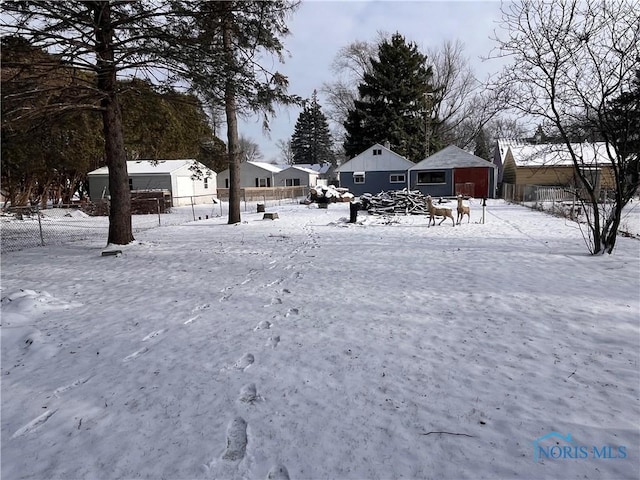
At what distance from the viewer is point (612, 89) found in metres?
8.08

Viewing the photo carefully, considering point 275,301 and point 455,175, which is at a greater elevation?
point 455,175

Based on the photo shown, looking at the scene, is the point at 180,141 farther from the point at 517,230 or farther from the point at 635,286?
the point at 635,286

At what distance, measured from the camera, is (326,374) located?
3625 millimetres

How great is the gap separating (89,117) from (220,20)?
6.21 meters

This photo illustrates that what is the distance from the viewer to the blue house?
111 ft

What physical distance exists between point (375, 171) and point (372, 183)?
1073 mm

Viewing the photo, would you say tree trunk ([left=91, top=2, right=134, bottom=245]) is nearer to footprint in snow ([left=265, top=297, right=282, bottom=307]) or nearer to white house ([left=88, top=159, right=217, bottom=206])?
footprint in snow ([left=265, top=297, right=282, bottom=307])

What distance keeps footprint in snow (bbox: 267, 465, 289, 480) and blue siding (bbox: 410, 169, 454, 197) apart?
31810mm

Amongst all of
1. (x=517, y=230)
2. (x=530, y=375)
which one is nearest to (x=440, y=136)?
(x=517, y=230)

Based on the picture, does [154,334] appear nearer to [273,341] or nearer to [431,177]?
[273,341]

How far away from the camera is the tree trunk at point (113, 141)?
352 inches

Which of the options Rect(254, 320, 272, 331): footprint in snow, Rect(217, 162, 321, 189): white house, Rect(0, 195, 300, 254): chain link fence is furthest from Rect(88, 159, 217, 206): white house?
Rect(254, 320, 272, 331): footprint in snow

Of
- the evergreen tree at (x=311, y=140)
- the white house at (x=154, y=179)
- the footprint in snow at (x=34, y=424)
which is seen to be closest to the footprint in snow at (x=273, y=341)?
the footprint in snow at (x=34, y=424)

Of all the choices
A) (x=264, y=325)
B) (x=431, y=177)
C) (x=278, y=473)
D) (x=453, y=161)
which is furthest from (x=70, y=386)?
(x=431, y=177)
